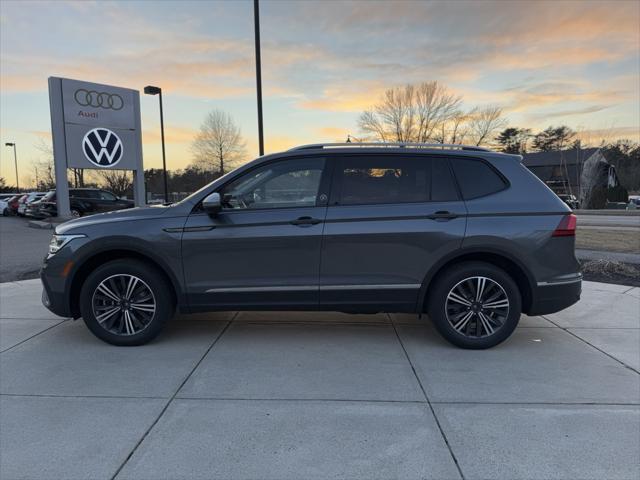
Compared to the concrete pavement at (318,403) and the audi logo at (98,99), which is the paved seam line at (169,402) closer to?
the concrete pavement at (318,403)

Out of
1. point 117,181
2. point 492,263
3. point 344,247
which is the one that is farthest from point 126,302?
point 117,181

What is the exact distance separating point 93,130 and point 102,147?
0.78 m

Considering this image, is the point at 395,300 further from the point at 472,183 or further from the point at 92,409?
the point at 92,409

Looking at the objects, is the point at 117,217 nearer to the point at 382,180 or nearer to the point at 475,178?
the point at 382,180

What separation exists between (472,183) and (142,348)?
3553mm

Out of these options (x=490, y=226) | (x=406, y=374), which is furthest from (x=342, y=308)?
(x=490, y=226)

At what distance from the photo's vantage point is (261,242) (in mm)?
4254

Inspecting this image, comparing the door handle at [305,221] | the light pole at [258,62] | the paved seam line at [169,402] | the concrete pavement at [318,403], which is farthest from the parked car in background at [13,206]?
the door handle at [305,221]

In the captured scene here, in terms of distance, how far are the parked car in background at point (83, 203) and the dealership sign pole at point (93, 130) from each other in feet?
4.01

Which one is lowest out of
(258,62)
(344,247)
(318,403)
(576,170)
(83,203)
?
(318,403)

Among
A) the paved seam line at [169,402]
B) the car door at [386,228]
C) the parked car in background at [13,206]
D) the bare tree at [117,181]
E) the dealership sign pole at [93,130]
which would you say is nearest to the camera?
the paved seam line at [169,402]

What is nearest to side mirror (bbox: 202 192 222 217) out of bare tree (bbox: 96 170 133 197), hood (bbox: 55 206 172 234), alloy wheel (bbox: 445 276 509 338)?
hood (bbox: 55 206 172 234)

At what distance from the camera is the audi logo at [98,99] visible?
17609 millimetres

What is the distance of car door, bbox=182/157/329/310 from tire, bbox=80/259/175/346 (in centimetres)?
31
